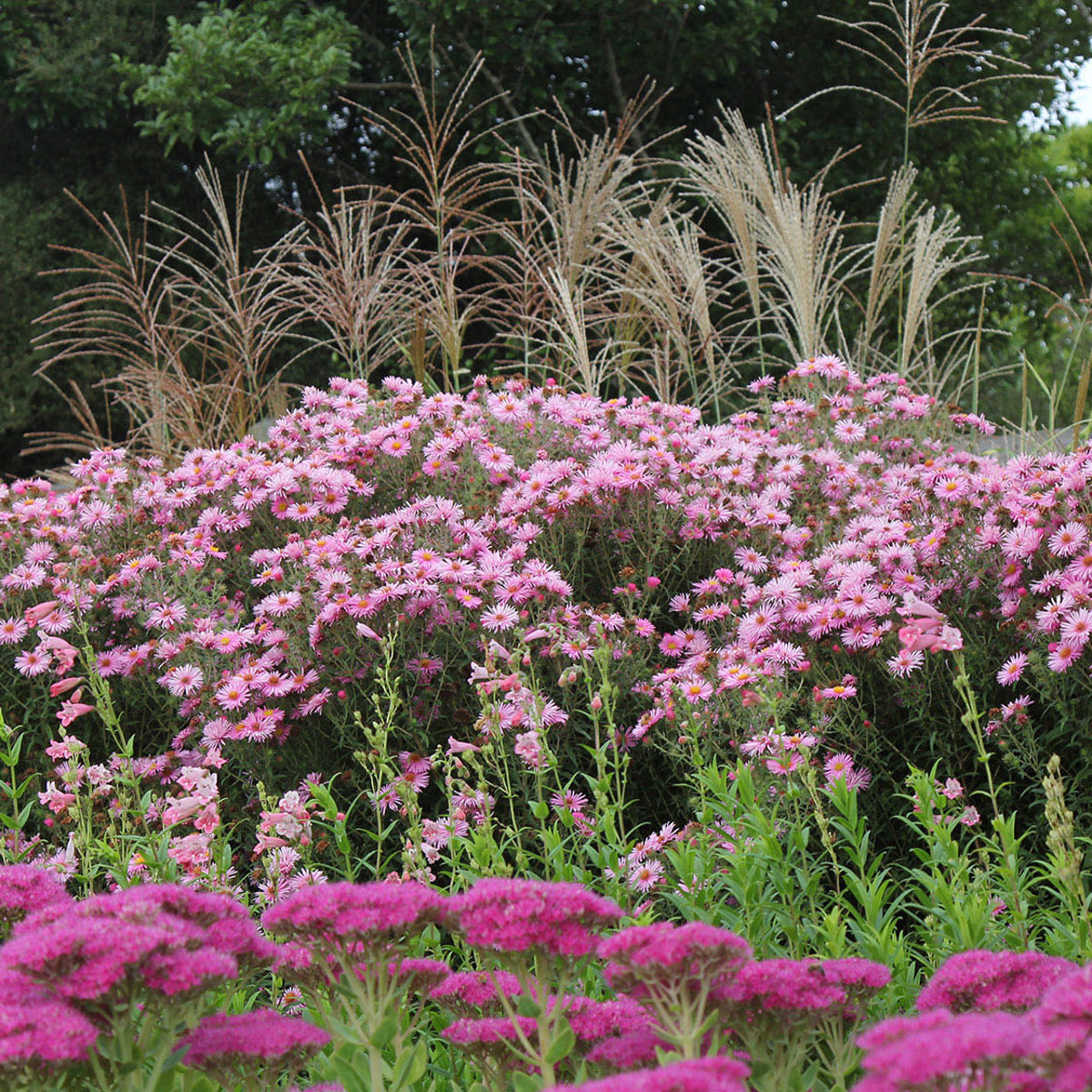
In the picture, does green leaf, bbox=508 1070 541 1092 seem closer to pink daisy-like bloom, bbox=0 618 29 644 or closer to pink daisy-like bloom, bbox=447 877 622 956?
pink daisy-like bloom, bbox=447 877 622 956

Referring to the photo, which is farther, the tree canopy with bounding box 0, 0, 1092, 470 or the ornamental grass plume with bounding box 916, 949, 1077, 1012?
the tree canopy with bounding box 0, 0, 1092, 470

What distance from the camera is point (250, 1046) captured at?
1.32 m

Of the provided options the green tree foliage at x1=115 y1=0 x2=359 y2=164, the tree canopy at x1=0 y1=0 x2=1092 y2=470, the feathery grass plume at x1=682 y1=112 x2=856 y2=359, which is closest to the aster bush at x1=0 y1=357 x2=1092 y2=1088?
the feathery grass plume at x1=682 y1=112 x2=856 y2=359

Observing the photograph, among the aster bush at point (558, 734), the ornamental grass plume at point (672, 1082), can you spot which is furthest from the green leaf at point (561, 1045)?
the ornamental grass plume at point (672, 1082)

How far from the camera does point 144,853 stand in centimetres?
262

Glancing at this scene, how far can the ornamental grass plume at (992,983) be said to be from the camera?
4.50 ft

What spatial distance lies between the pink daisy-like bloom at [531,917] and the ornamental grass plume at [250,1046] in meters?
0.22

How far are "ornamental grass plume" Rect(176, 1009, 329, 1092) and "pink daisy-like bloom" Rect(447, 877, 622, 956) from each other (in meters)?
0.22

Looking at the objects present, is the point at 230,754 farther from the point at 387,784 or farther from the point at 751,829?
the point at 751,829

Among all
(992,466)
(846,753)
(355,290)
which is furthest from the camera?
(355,290)

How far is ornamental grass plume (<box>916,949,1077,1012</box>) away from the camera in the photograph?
1.37 meters

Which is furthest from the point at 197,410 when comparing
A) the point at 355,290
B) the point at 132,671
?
the point at 132,671

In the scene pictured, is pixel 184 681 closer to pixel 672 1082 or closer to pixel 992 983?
pixel 992 983

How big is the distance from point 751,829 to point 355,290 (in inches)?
164
